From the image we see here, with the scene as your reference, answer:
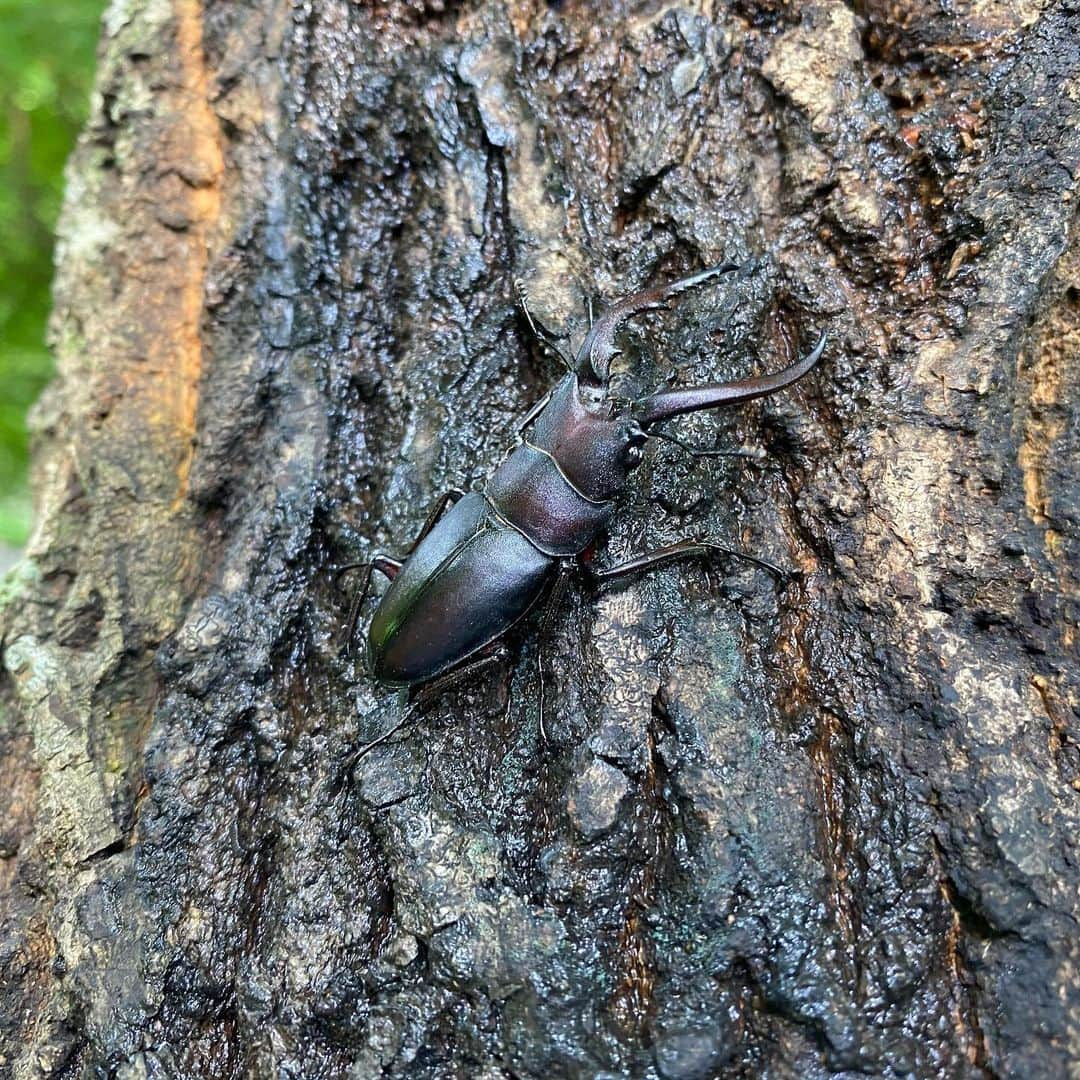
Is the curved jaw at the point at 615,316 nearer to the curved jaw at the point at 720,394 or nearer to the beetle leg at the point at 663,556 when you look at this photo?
the curved jaw at the point at 720,394

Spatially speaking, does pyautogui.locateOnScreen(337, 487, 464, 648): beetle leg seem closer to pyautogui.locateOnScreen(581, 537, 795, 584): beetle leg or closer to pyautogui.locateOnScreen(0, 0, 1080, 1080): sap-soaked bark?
pyautogui.locateOnScreen(0, 0, 1080, 1080): sap-soaked bark

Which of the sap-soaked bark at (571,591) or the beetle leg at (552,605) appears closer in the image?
the sap-soaked bark at (571,591)

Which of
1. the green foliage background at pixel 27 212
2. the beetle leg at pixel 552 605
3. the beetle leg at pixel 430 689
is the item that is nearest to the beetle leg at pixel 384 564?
the beetle leg at pixel 430 689

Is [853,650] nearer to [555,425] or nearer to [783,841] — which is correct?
[783,841]

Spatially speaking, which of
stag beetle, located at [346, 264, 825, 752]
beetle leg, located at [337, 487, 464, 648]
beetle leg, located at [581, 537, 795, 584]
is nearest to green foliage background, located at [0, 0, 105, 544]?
beetle leg, located at [337, 487, 464, 648]

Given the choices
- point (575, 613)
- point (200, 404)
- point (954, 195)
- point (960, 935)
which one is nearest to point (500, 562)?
point (575, 613)

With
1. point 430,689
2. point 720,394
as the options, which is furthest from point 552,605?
point 720,394

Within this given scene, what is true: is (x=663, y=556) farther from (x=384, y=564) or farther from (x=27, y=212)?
(x=27, y=212)

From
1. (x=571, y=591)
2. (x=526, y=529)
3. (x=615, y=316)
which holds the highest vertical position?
(x=615, y=316)
